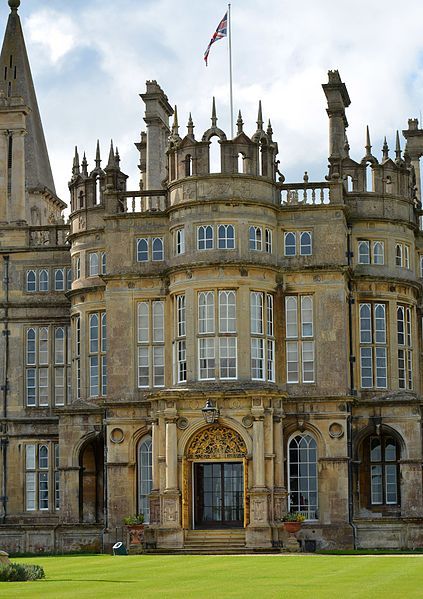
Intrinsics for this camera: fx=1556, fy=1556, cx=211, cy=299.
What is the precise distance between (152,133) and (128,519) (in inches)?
699

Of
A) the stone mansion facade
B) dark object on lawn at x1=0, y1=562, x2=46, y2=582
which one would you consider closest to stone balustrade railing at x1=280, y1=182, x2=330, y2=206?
the stone mansion facade

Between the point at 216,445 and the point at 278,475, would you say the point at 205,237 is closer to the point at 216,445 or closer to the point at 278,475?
the point at 216,445

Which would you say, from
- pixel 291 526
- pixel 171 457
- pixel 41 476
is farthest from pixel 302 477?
pixel 41 476

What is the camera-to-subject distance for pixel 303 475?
5697 centimetres

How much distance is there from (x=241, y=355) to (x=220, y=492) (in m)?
5.07

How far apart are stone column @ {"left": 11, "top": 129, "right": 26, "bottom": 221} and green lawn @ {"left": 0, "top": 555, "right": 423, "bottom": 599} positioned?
22195 mm

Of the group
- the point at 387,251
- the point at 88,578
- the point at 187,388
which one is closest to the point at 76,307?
the point at 187,388

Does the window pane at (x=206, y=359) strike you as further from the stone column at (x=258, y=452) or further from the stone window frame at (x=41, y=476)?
the stone window frame at (x=41, y=476)

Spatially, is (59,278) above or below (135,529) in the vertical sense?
above

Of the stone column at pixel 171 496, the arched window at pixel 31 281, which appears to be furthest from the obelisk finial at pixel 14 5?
the stone column at pixel 171 496

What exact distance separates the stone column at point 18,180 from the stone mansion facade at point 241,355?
3.94 meters

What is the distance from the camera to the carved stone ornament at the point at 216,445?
55.5 meters

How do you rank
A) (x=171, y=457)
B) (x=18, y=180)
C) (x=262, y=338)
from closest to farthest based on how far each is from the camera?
(x=171, y=457) < (x=262, y=338) < (x=18, y=180)

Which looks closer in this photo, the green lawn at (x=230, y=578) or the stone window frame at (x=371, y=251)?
the green lawn at (x=230, y=578)
